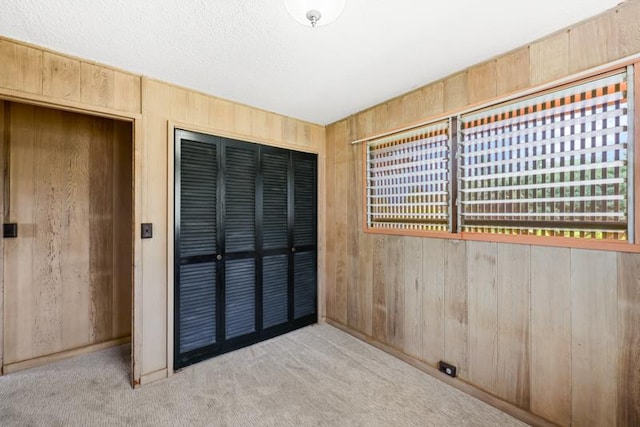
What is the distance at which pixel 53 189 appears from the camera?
2.45 meters

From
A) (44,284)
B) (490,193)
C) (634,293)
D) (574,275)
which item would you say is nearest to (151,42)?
(44,284)

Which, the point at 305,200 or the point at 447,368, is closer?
the point at 447,368

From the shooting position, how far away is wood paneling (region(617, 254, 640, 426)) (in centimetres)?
140

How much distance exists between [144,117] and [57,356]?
218 cm

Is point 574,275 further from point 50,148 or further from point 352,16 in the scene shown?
point 50,148

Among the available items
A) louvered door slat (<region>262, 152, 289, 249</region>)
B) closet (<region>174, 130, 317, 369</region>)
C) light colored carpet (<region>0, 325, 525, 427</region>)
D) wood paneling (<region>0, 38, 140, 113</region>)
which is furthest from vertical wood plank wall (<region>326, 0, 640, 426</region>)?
wood paneling (<region>0, 38, 140, 113</region>)

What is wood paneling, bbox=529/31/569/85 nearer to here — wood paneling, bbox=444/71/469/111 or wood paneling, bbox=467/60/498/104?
wood paneling, bbox=467/60/498/104

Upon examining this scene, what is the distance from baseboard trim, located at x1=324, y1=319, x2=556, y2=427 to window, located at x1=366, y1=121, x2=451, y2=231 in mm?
1109

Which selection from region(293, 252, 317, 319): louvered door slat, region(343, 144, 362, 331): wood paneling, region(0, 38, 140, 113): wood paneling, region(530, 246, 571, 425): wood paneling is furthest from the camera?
region(293, 252, 317, 319): louvered door slat

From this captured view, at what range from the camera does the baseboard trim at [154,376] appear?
210cm

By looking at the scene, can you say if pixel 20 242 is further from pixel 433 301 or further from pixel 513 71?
pixel 513 71

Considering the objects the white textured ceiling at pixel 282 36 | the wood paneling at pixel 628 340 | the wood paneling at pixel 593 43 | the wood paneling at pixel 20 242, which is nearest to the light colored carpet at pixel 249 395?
the wood paneling at pixel 20 242

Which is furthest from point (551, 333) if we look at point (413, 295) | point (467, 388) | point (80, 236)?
point (80, 236)

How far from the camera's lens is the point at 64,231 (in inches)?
98.6
